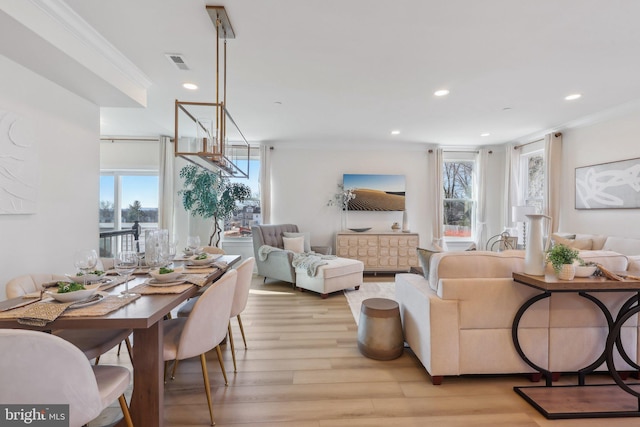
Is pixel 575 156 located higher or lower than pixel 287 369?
higher

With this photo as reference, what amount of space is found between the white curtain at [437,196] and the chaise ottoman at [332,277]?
2.32m

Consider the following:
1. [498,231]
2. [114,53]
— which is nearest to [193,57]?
[114,53]

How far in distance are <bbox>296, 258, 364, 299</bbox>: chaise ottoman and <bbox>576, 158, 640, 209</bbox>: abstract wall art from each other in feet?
11.6

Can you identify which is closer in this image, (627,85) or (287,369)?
(287,369)

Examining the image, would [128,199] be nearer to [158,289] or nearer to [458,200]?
[158,289]

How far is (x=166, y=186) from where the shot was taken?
5527 mm

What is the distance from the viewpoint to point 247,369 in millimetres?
2348

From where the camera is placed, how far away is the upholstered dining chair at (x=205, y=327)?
1.67 metres

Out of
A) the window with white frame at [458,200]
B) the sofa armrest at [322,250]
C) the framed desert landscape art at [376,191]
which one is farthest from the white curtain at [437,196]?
the sofa armrest at [322,250]

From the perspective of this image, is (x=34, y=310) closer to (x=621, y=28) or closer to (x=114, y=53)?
(x=114, y=53)

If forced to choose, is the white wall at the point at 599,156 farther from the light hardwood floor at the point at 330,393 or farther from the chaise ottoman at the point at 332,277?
the chaise ottoman at the point at 332,277

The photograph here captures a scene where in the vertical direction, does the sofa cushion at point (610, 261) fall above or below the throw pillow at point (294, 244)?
above

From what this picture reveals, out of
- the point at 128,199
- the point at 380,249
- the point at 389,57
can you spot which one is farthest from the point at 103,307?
the point at 128,199

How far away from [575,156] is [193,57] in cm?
559
